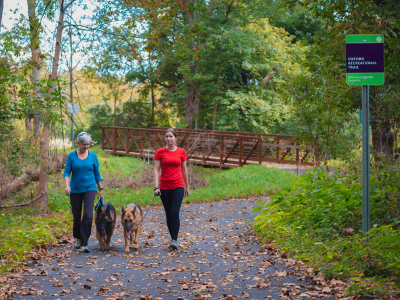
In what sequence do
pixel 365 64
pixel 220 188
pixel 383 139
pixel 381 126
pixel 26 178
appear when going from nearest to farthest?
pixel 365 64 < pixel 381 126 < pixel 383 139 < pixel 26 178 < pixel 220 188

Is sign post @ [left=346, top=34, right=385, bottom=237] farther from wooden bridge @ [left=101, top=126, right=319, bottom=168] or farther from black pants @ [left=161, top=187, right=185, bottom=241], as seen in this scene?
wooden bridge @ [left=101, top=126, right=319, bottom=168]

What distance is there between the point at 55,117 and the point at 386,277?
7562 millimetres

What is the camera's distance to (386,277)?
429 cm

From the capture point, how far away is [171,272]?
5.38 metres

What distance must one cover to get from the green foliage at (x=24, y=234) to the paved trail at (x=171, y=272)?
1.13 ft

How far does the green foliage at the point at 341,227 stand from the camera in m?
4.37

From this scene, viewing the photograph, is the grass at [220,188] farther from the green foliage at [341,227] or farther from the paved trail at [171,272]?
the green foliage at [341,227]

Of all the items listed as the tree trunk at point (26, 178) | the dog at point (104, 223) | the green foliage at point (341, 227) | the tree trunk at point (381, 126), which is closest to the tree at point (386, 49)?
the tree trunk at point (381, 126)

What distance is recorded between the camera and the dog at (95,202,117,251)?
6383 millimetres

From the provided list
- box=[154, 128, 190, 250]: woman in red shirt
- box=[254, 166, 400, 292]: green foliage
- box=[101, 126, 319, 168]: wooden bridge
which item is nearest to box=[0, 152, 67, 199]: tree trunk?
box=[154, 128, 190, 250]: woman in red shirt

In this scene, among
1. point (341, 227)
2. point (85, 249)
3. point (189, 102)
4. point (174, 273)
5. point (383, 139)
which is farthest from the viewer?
point (189, 102)

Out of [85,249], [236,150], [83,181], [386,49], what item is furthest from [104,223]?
[236,150]

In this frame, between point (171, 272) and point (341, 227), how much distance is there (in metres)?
2.67

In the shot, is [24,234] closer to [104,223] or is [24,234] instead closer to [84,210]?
[84,210]
